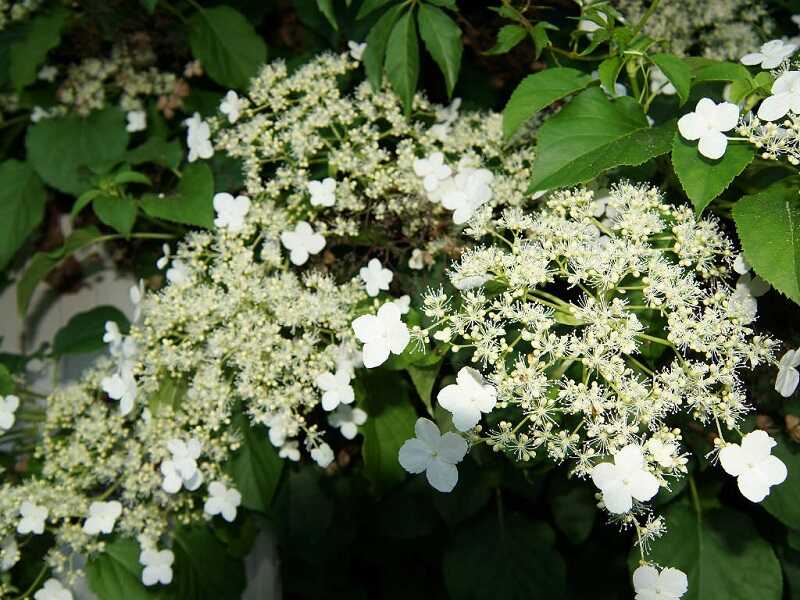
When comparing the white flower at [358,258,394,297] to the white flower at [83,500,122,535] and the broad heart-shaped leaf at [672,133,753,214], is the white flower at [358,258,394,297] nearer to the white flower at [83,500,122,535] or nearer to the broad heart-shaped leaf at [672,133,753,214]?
the broad heart-shaped leaf at [672,133,753,214]

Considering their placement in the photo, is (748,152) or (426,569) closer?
(748,152)

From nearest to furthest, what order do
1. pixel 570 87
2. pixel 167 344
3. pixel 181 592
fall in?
1. pixel 570 87
2. pixel 167 344
3. pixel 181 592

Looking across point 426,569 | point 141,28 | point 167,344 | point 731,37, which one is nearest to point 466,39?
point 731,37

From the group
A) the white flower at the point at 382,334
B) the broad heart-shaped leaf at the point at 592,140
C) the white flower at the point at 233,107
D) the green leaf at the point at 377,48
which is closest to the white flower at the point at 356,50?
the green leaf at the point at 377,48

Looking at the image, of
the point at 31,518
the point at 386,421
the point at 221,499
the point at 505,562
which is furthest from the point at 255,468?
the point at 505,562

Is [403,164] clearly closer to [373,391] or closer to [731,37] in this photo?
[373,391]
